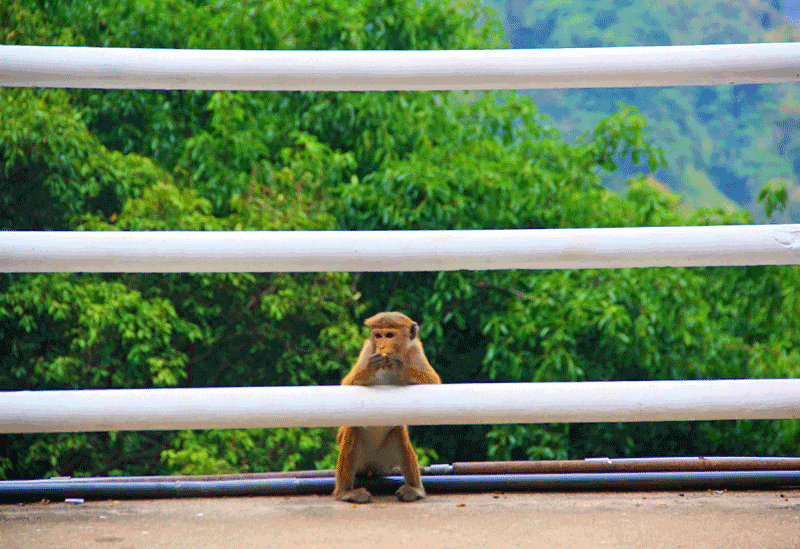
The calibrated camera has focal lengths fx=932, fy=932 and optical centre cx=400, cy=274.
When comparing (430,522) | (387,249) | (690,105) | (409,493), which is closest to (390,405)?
(387,249)

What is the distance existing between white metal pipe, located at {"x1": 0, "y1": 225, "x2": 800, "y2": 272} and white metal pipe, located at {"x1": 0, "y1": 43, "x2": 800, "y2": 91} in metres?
0.24

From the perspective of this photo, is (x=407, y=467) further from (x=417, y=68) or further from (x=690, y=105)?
(x=690, y=105)

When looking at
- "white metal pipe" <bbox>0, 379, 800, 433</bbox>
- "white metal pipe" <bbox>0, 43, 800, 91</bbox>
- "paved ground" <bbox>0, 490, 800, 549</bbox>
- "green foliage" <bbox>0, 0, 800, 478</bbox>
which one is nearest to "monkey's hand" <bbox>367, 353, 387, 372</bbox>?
"paved ground" <bbox>0, 490, 800, 549</bbox>

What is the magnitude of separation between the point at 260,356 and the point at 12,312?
6.22 feet

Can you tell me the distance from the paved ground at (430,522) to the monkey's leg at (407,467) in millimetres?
114

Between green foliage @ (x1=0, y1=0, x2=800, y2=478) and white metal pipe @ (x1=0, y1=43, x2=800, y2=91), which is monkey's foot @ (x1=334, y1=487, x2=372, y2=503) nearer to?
white metal pipe @ (x1=0, y1=43, x2=800, y2=91)

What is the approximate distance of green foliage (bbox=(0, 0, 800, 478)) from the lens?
6.80 m

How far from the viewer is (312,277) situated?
7148 mm

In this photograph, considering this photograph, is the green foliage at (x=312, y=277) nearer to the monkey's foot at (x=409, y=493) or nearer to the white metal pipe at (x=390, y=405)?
the monkey's foot at (x=409, y=493)

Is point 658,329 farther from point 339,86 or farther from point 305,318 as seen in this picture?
point 339,86

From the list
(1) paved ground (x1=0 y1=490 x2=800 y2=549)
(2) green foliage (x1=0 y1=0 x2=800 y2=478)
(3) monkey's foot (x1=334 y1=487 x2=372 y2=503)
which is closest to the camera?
(1) paved ground (x1=0 y1=490 x2=800 y2=549)

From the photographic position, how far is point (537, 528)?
1713 millimetres

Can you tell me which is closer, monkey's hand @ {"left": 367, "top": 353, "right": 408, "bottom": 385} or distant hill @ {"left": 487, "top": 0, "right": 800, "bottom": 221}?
monkey's hand @ {"left": 367, "top": 353, "right": 408, "bottom": 385}

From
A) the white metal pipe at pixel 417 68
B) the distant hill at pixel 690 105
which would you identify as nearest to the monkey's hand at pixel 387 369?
the white metal pipe at pixel 417 68
